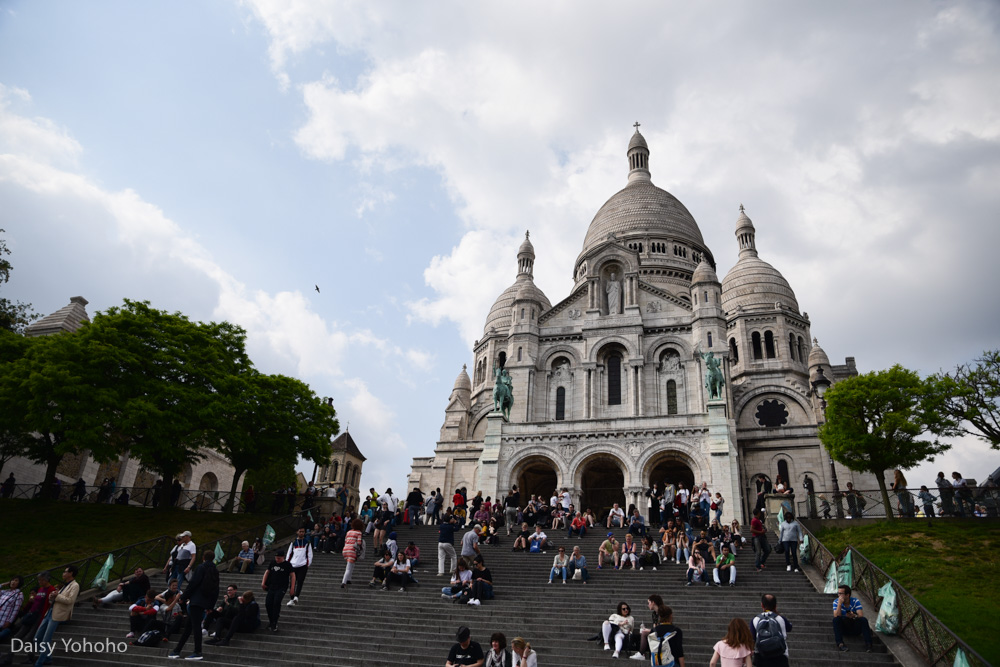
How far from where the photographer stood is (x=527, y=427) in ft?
115

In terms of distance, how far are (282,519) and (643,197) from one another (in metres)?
44.1

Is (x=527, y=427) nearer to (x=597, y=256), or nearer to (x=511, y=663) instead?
(x=597, y=256)

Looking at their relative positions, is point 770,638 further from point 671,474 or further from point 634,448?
point 671,474

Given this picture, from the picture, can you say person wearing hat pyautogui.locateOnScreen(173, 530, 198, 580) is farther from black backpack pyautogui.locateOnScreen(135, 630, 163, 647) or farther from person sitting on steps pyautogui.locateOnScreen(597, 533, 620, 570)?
person sitting on steps pyautogui.locateOnScreen(597, 533, 620, 570)

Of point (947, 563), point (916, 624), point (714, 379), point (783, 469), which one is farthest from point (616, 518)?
point (783, 469)

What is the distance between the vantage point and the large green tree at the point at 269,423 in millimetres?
28906

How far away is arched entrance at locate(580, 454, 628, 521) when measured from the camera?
115 feet

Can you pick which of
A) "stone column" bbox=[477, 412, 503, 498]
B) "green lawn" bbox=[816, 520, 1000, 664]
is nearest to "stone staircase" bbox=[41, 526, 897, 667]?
"green lawn" bbox=[816, 520, 1000, 664]

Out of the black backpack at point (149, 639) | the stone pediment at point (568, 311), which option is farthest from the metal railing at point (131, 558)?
the stone pediment at point (568, 311)

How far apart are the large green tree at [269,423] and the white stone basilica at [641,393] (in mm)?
8675

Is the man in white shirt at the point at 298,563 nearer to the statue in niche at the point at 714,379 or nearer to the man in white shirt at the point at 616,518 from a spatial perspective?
the man in white shirt at the point at 616,518

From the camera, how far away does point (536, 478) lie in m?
37.1

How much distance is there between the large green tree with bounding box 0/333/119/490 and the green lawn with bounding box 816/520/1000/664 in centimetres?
2607

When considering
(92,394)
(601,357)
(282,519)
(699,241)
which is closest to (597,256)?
(601,357)
